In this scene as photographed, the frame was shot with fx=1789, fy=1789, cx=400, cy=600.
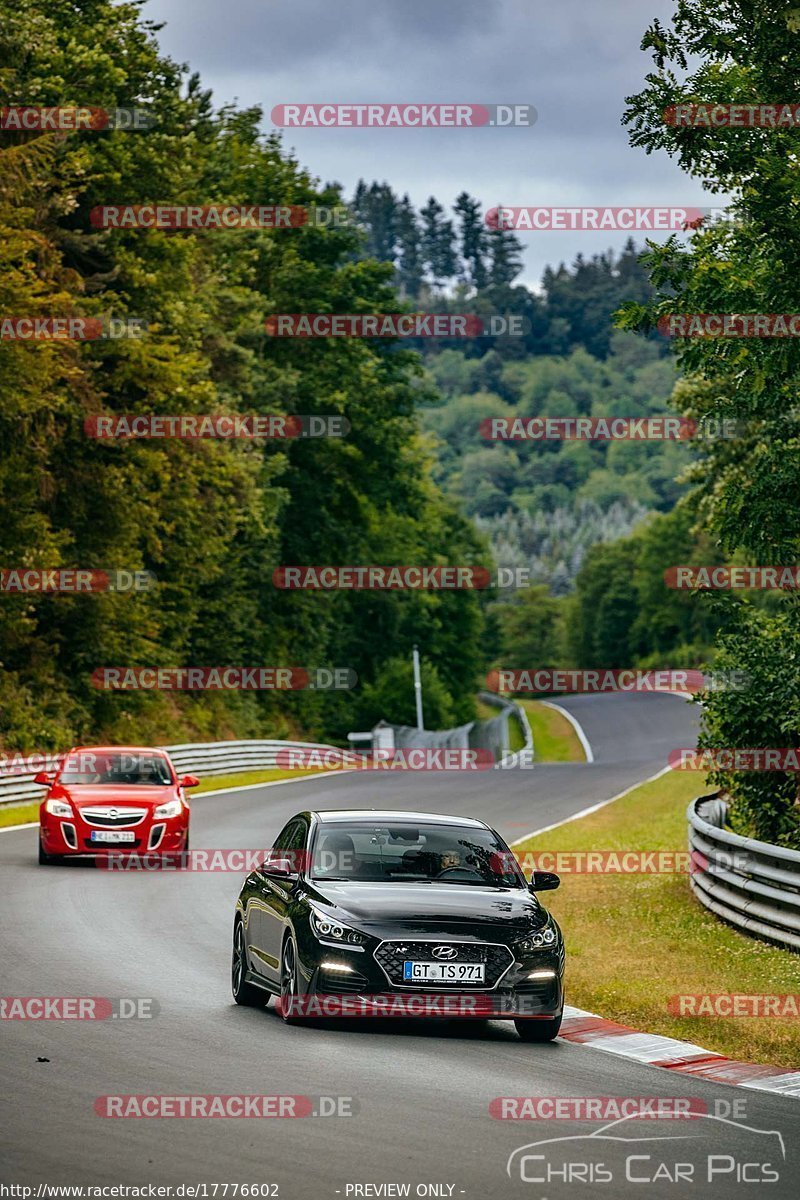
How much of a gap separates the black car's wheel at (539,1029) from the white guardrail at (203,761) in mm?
23811

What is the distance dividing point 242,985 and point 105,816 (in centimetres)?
1049

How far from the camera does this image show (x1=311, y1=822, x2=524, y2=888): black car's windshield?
12133 millimetres

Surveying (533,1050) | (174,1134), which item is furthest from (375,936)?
(174,1134)

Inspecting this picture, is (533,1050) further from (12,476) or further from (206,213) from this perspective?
(206,213)

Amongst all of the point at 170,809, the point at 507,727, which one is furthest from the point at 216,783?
the point at 507,727

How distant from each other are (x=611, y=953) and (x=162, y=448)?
30.8 m

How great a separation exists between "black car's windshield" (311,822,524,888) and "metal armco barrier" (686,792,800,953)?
361 centimetres

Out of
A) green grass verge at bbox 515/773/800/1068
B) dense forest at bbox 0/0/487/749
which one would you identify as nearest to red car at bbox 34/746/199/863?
green grass verge at bbox 515/773/800/1068

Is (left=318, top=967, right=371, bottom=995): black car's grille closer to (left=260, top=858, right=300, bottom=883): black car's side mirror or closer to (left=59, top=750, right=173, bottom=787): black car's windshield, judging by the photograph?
(left=260, top=858, right=300, bottom=883): black car's side mirror

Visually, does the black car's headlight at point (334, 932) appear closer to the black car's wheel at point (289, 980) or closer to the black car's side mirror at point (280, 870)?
the black car's wheel at point (289, 980)

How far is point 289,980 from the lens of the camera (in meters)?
11.7

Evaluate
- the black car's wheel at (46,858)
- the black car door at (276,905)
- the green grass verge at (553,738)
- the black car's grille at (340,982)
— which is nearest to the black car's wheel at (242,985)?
the black car door at (276,905)

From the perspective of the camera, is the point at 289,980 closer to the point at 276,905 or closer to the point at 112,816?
the point at 276,905

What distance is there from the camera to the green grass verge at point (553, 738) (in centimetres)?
7938
